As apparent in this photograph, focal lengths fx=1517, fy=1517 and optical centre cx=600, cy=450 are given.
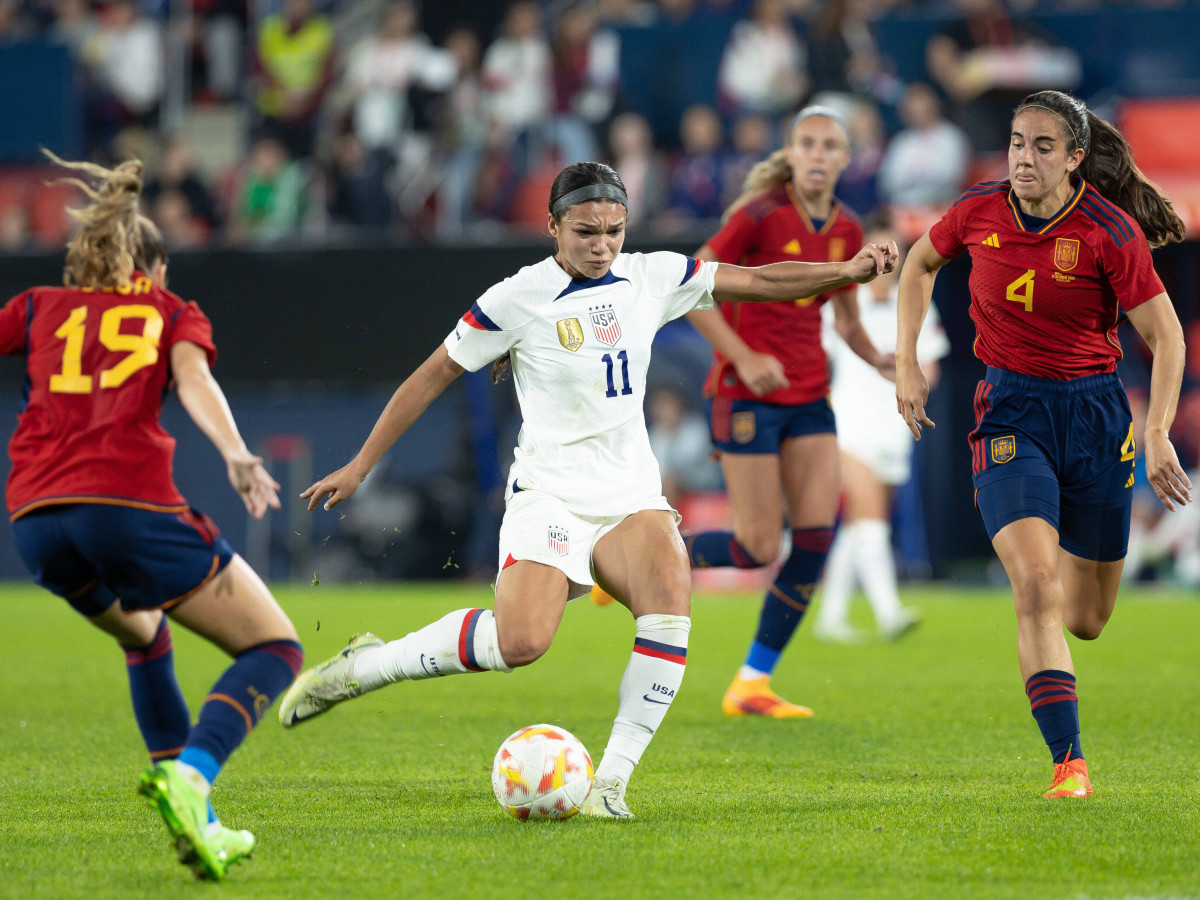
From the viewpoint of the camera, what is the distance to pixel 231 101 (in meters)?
18.9

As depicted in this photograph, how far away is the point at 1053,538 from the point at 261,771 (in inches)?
119

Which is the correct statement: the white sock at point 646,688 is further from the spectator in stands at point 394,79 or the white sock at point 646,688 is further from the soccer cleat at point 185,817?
the spectator in stands at point 394,79

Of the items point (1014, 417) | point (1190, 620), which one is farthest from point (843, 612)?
point (1014, 417)

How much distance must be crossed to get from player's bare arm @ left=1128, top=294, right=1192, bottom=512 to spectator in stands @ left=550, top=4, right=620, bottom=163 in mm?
11650

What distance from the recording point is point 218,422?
4.09 m

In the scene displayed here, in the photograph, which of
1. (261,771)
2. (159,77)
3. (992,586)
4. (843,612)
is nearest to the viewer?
(261,771)

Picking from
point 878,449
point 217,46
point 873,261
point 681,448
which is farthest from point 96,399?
point 217,46

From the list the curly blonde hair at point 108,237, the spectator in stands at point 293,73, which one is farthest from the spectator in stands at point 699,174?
the curly blonde hair at point 108,237

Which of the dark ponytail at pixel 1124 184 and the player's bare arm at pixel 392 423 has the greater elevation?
the dark ponytail at pixel 1124 184

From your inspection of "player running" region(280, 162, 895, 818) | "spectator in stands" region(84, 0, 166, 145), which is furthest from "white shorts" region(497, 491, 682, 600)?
"spectator in stands" region(84, 0, 166, 145)

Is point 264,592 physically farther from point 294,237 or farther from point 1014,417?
point 294,237

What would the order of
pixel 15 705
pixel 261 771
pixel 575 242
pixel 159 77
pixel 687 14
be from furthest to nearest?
pixel 159 77 < pixel 687 14 < pixel 15 705 < pixel 261 771 < pixel 575 242

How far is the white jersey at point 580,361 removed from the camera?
16.6 ft

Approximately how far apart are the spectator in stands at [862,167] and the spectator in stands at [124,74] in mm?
8564
